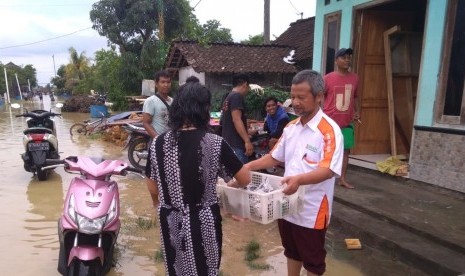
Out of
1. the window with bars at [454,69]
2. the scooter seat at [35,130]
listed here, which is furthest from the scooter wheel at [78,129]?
the window with bars at [454,69]

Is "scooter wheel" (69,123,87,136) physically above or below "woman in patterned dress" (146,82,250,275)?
below

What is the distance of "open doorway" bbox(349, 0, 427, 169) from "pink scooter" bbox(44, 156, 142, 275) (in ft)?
13.1

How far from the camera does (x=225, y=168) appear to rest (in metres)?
1.90

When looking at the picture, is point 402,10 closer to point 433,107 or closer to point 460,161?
point 433,107

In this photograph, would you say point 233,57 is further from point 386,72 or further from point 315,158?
point 315,158

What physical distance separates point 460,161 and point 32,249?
15.6ft

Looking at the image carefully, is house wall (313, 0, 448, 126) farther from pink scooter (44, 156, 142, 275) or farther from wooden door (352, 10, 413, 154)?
pink scooter (44, 156, 142, 275)

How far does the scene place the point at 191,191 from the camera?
1.87 metres

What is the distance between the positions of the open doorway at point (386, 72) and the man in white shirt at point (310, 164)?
3573 mm

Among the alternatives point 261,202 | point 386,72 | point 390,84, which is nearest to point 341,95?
point 390,84

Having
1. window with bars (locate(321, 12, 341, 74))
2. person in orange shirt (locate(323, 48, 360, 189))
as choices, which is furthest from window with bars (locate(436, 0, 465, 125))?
window with bars (locate(321, 12, 341, 74))

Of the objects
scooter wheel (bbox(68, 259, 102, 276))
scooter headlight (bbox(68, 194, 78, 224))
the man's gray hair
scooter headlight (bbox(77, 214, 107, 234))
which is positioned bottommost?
scooter wheel (bbox(68, 259, 102, 276))

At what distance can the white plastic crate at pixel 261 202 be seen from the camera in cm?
197

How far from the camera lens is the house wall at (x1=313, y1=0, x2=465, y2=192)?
14.1 feet
